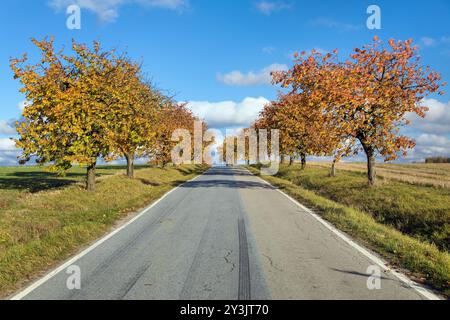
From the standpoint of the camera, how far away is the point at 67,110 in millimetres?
16266

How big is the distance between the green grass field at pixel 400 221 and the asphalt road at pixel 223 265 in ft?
2.70

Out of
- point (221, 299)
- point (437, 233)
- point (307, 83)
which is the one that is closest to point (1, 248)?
point (221, 299)

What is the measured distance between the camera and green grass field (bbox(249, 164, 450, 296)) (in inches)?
295

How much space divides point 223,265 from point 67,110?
12.2 metres

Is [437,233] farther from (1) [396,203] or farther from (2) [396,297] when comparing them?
(2) [396,297]

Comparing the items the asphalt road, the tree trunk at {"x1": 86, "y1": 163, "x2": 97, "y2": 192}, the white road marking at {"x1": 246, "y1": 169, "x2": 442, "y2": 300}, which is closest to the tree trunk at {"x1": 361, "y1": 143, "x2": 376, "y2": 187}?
the white road marking at {"x1": 246, "y1": 169, "x2": 442, "y2": 300}

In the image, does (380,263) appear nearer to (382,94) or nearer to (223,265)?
(223,265)

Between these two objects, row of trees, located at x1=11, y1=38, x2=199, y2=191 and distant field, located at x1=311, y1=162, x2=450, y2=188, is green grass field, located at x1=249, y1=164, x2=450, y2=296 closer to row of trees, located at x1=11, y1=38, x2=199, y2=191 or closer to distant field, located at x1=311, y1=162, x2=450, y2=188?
distant field, located at x1=311, y1=162, x2=450, y2=188

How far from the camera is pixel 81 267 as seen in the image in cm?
702

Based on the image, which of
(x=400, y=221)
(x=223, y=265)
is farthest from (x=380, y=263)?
(x=400, y=221)

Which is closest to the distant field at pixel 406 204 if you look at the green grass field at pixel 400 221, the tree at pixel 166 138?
the green grass field at pixel 400 221

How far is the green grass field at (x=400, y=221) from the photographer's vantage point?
7496 millimetres

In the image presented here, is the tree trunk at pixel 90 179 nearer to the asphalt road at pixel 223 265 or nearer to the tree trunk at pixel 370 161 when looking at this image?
the asphalt road at pixel 223 265

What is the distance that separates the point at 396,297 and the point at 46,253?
6766mm
